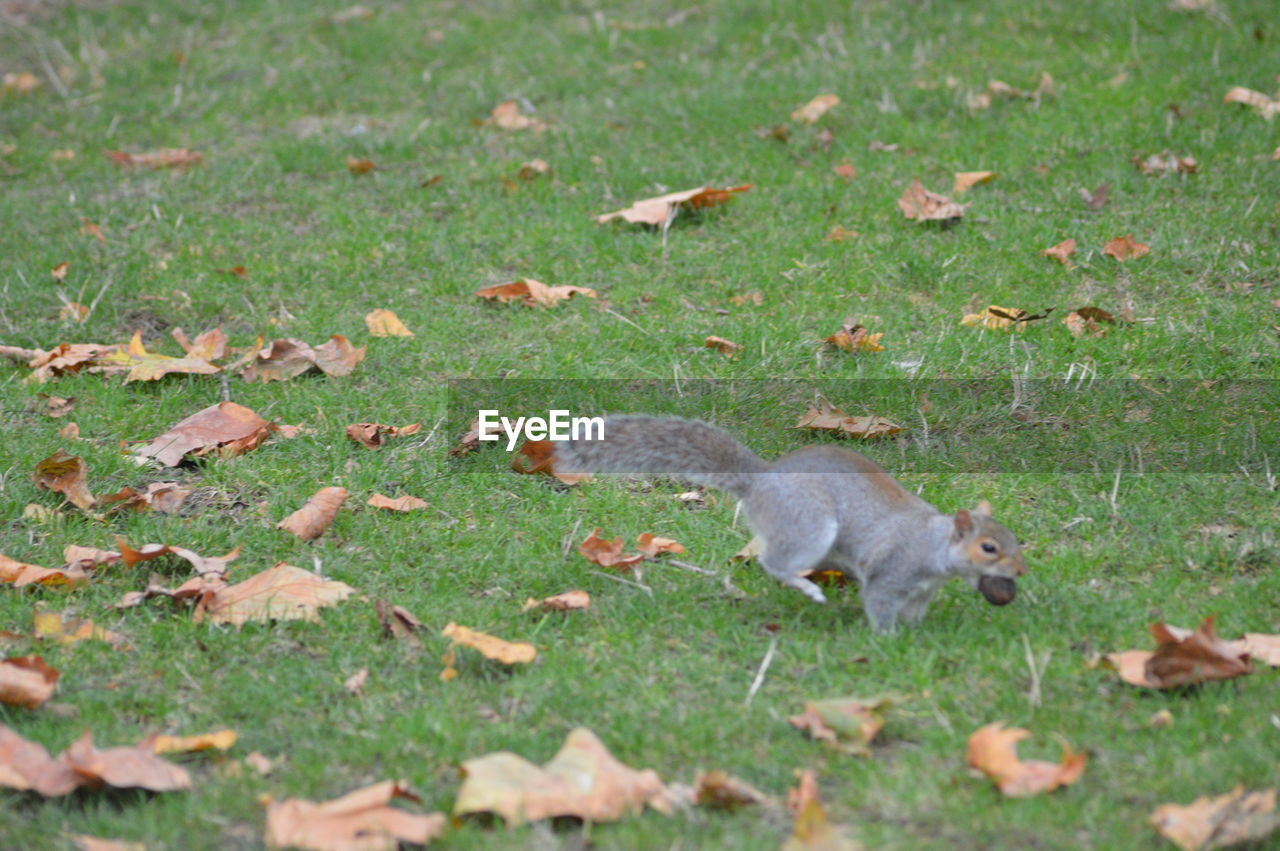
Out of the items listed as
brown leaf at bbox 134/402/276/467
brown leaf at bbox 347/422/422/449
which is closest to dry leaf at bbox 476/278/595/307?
brown leaf at bbox 347/422/422/449

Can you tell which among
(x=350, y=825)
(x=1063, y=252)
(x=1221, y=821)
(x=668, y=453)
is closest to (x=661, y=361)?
(x=668, y=453)

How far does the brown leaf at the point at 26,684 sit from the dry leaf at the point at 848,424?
2192 millimetres

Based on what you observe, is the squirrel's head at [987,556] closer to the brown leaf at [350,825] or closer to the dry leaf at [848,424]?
the dry leaf at [848,424]

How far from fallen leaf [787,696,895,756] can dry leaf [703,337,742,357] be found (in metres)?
1.97

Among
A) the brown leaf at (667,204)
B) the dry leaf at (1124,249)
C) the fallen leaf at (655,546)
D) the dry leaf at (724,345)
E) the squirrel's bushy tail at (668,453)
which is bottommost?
the dry leaf at (724,345)

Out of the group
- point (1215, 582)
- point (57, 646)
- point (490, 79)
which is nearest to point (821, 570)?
point (1215, 582)

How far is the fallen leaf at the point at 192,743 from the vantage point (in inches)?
97.0

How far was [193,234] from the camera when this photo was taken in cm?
538

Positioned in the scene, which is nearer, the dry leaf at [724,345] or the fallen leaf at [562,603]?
the fallen leaf at [562,603]

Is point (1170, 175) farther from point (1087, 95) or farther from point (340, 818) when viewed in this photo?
point (340, 818)

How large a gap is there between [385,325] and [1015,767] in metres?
2.93

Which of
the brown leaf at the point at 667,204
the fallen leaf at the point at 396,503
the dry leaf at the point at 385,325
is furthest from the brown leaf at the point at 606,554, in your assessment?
the brown leaf at the point at 667,204

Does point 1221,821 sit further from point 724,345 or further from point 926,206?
point 926,206

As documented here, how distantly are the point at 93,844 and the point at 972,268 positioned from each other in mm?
3646
